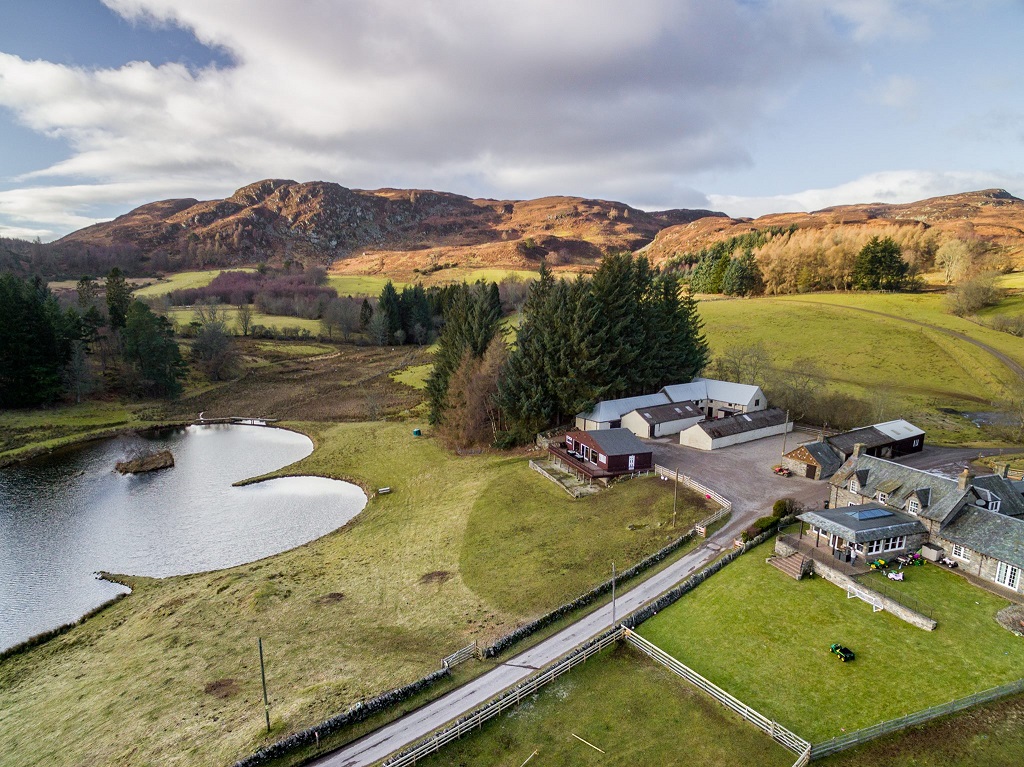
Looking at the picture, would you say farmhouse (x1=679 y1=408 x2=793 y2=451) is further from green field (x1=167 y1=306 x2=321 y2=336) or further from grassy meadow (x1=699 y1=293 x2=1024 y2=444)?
green field (x1=167 y1=306 x2=321 y2=336)

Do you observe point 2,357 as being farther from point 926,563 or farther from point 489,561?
point 926,563

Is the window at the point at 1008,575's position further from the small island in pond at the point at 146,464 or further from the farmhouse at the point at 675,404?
the small island in pond at the point at 146,464

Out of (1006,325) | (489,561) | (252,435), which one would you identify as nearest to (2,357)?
(252,435)

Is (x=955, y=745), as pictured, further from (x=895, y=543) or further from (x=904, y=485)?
(x=904, y=485)

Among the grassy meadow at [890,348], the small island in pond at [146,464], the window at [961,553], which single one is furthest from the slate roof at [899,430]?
the small island in pond at [146,464]

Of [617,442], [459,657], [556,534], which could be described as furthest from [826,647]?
[617,442]

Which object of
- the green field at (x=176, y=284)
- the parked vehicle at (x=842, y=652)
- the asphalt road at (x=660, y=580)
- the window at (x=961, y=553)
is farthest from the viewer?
the green field at (x=176, y=284)

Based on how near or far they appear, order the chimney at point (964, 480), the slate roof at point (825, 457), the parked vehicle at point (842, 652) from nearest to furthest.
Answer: the parked vehicle at point (842, 652) → the chimney at point (964, 480) → the slate roof at point (825, 457)
